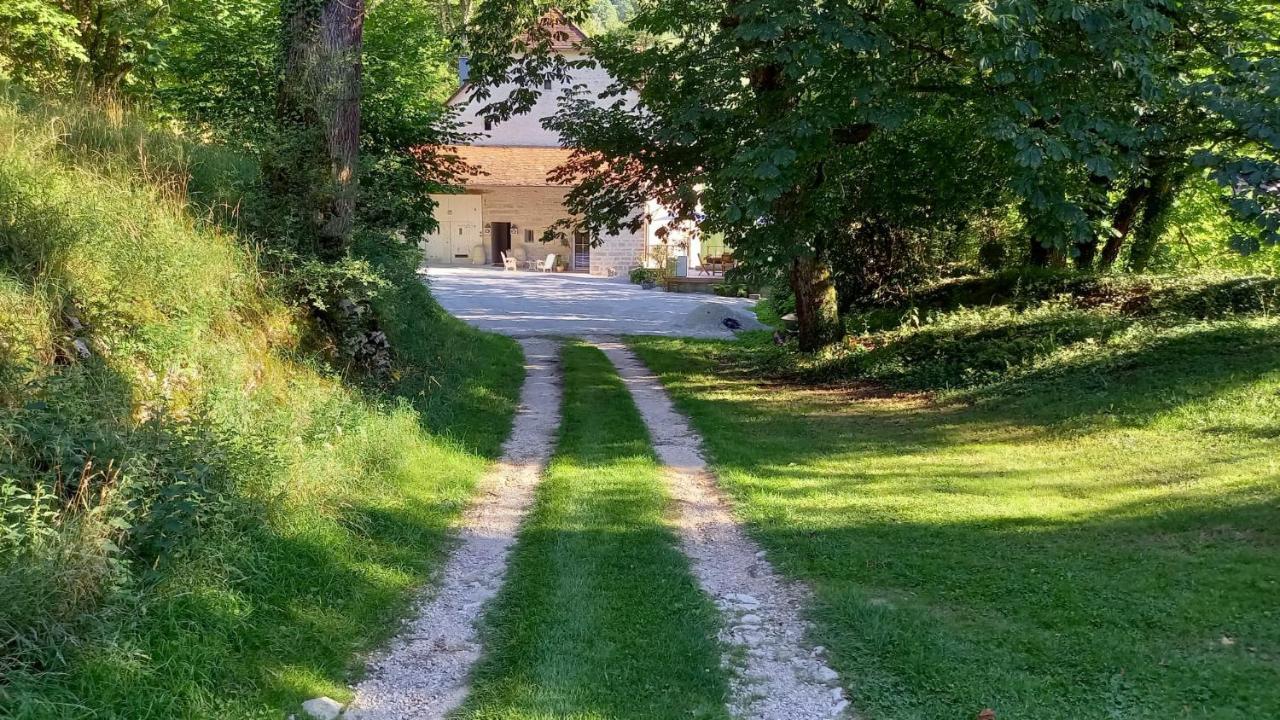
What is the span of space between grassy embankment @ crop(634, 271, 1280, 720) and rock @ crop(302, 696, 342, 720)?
237cm

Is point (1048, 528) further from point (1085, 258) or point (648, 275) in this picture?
point (648, 275)

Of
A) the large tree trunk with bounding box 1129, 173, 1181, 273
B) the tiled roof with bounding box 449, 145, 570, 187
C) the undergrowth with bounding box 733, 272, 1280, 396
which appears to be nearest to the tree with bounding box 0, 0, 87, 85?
the undergrowth with bounding box 733, 272, 1280, 396

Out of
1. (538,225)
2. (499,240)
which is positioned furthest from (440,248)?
(538,225)

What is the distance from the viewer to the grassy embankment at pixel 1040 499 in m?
4.09

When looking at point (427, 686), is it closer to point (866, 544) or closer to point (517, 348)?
point (866, 544)

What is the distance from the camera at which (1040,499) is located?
6895mm

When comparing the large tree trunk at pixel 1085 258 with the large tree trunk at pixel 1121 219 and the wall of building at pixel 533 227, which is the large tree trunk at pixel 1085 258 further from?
the wall of building at pixel 533 227

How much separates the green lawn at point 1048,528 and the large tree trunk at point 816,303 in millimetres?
3447

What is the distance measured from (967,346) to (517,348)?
8.39 meters

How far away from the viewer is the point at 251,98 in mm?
11227

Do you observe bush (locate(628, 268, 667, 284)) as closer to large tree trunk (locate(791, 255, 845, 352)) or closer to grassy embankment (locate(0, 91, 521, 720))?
→ large tree trunk (locate(791, 255, 845, 352))

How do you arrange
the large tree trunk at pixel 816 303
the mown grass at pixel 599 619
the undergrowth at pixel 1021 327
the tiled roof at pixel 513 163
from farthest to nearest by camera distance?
the tiled roof at pixel 513 163
the large tree trunk at pixel 816 303
the undergrowth at pixel 1021 327
the mown grass at pixel 599 619

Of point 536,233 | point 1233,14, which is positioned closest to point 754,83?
point 1233,14

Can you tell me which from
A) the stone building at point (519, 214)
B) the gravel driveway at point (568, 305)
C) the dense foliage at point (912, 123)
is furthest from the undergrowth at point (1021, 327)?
the stone building at point (519, 214)
